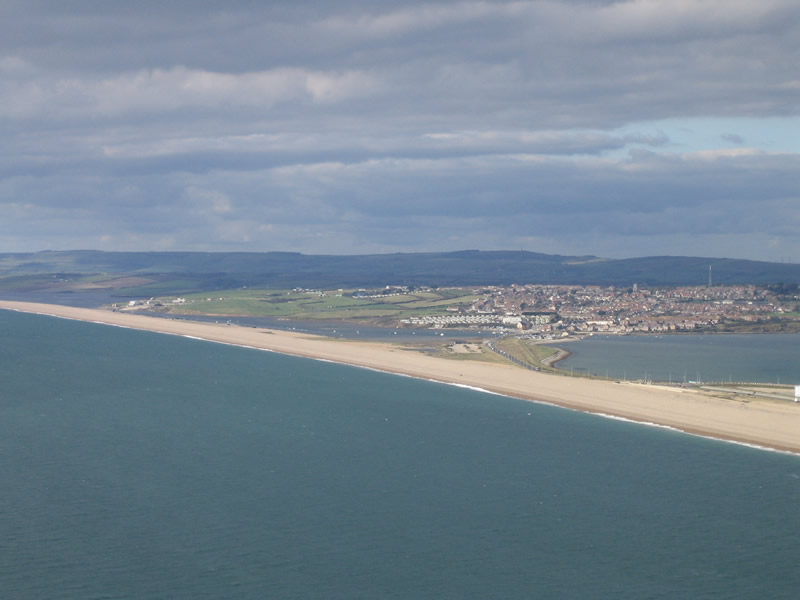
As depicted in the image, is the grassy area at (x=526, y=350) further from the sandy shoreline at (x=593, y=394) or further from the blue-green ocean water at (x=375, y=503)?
the blue-green ocean water at (x=375, y=503)

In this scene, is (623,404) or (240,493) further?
(623,404)

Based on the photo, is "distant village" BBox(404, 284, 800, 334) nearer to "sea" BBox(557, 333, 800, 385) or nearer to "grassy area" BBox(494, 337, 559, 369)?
"sea" BBox(557, 333, 800, 385)

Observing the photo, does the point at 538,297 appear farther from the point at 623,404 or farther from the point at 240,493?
the point at 240,493

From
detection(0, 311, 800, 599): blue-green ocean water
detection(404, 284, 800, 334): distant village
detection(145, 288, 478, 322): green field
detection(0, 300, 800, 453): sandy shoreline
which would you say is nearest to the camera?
detection(0, 311, 800, 599): blue-green ocean water

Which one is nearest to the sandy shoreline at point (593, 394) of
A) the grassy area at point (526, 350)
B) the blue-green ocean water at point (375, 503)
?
the blue-green ocean water at point (375, 503)

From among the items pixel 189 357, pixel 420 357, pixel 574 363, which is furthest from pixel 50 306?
pixel 574 363

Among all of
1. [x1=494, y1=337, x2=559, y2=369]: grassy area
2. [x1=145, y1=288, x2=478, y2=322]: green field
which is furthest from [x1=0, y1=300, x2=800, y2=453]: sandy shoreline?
[x1=145, y1=288, x2=478, y2=322]: green field
